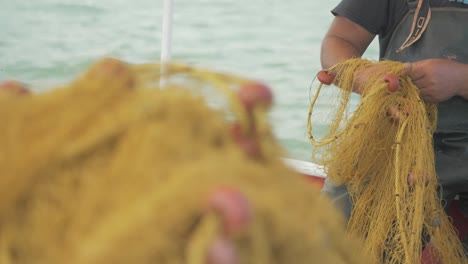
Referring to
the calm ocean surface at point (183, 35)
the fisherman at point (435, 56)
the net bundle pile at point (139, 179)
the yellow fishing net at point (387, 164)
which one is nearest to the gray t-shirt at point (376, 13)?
the fisherman at point (435, 56)

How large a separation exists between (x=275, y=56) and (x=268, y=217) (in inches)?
298

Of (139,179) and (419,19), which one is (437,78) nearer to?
(419,19)

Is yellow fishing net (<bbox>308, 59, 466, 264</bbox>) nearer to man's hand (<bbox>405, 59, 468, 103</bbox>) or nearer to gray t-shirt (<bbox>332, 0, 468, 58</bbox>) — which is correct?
man's hand (<bbox>405, 59, 468, 103</bbox>)

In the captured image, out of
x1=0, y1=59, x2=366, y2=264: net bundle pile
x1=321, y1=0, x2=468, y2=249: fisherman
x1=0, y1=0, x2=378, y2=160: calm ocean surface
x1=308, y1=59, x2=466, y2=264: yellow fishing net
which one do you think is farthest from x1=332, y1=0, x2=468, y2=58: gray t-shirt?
x1=0, y1=0, x2=378, y2=160: calm ocean surface

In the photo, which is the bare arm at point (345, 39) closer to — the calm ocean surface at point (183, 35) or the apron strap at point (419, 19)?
the apron strap at point (419, 19)

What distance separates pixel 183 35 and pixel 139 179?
8.22 m

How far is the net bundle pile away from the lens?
52 cm

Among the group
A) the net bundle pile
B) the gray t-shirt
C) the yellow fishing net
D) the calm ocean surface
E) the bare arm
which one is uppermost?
the net bundle pile

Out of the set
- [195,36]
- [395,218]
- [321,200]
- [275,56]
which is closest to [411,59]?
[395,218]

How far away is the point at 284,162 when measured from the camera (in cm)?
64

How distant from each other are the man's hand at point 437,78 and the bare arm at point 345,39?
305mm

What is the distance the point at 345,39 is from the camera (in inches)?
78.5

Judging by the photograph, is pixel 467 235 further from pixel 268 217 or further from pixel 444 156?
pixel 268 217

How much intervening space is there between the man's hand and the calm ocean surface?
4990 millimetres
